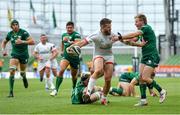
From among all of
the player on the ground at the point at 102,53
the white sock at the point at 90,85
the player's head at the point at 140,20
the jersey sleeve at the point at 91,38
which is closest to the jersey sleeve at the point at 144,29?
the player's head at the point at 140,20

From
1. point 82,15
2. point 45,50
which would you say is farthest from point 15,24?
point 82,15

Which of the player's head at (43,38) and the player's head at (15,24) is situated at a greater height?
the player's head at (15,24)

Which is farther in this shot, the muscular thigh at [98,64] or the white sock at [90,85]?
the muscular thigh at [98,64]

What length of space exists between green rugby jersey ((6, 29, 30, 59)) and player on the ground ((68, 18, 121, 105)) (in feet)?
15.3

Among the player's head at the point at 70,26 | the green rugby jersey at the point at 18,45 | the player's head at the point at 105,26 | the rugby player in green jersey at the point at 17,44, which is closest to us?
the player's head at the point at 105,26

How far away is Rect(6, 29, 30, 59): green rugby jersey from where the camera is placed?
17.8 meters

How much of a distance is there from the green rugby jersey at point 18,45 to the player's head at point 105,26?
4.94 meters

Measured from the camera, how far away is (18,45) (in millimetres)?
17938

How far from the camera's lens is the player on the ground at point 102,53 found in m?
13.2

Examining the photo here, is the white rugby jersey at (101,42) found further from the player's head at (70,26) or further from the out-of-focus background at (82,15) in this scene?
the out-of-focus background at (82,15)

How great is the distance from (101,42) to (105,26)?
0.41 m

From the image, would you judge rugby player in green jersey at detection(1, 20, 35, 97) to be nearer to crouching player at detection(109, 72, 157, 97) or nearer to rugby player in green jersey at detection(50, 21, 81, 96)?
rugby player in green jersey at detection(50, 21, 81, 96)

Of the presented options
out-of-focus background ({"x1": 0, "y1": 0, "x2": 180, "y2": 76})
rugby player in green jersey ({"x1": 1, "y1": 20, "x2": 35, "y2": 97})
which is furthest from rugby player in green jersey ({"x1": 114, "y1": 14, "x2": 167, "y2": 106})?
out-of-focus background ({"x1": 0, "y1": 0, "x2": 180, "y2": 76})

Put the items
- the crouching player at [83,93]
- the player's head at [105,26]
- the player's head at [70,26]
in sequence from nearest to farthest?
the player's head at [105,26], the crouching player at [83,93], the player's head at [70,26]
